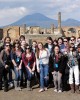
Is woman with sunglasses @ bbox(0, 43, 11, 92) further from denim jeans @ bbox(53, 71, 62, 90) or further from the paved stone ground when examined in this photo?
denim jeans @ bbox(53, 71, 62, 90)

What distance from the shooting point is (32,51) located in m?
9.04

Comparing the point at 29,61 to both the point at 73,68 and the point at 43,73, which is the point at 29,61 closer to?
the point at 43,73

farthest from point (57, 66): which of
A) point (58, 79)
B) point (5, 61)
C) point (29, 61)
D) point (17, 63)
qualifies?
point (5, 61)

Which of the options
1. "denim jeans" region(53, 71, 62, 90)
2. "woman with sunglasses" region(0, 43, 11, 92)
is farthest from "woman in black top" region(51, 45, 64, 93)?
"woman with sunglasses" region(0, 43, 11, 92)

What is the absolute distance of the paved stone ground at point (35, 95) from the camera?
8180 millimetres

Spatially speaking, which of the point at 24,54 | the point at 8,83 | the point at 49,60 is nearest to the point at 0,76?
the point at 8,83

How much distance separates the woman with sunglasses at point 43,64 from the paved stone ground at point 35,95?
12.3 inches

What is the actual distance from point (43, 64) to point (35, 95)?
102 cm

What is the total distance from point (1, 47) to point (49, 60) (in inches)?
69.8

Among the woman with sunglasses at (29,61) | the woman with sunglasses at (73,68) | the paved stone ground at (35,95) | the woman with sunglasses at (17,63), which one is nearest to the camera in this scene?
the paved stone ground at (35,95)

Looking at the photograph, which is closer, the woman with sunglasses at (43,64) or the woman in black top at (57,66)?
the woman in black top at (57,66)

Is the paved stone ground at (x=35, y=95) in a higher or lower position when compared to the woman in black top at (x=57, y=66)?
lower

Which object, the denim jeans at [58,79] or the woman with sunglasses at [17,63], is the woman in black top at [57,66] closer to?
the denim jeans at [58,79]

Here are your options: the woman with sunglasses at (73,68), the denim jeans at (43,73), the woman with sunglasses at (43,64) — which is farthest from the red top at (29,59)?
the woman with sunglasses at (73,68)
